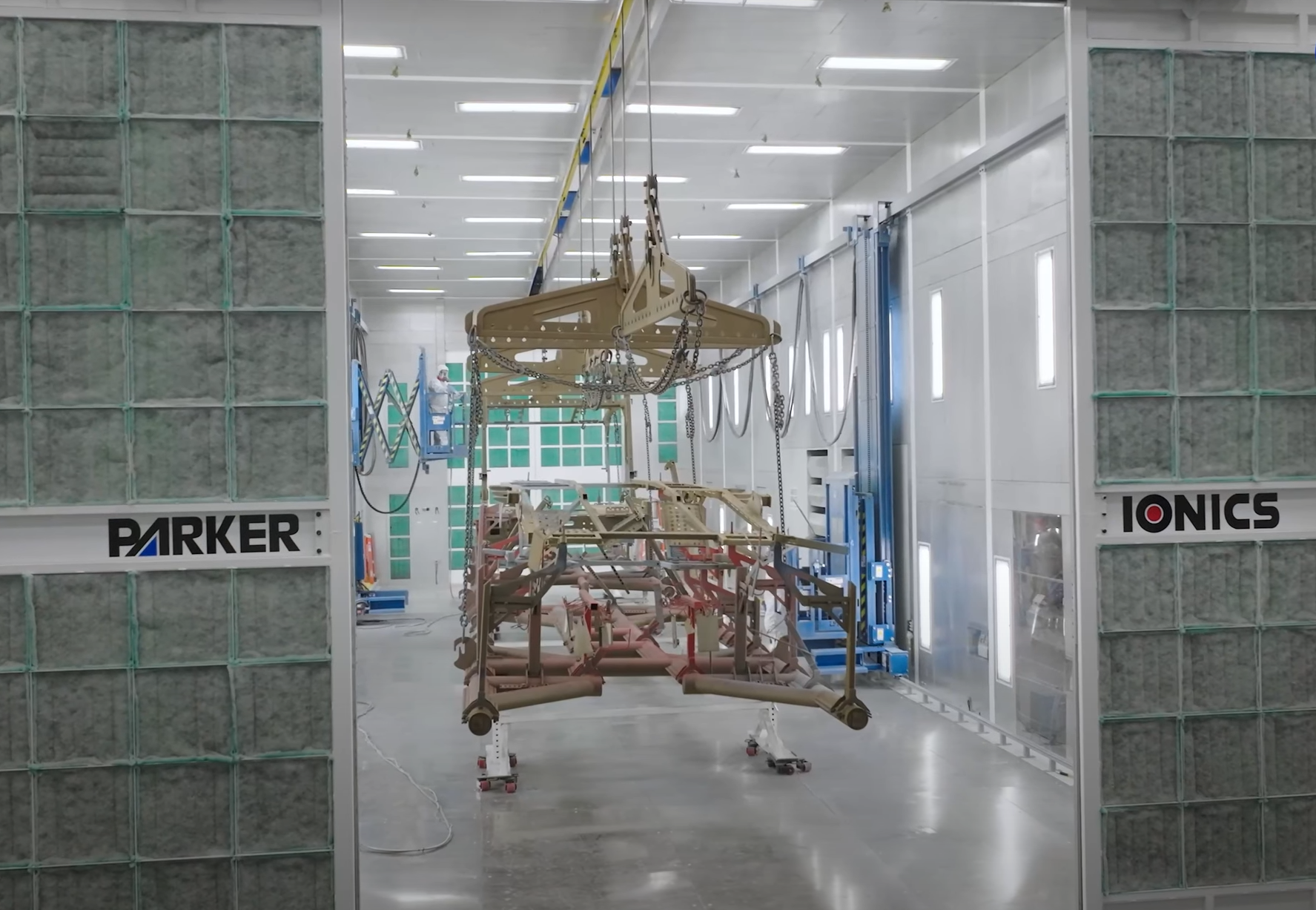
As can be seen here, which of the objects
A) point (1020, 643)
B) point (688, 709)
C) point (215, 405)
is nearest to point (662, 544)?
point (688, 709)

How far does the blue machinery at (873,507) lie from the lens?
10.7 m

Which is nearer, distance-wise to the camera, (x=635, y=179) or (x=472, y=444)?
(x=472, y=444)

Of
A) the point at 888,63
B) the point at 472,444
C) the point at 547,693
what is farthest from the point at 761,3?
the point at 547,693

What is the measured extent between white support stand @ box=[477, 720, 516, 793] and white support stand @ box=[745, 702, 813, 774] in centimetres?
186

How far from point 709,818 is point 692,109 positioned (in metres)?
5.82

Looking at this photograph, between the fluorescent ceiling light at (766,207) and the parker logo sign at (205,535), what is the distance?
9636 millimetres

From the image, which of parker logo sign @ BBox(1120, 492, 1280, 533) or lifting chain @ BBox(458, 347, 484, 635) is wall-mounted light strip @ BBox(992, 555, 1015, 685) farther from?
lifting chain @ BBox(458, 347, 484, 635)

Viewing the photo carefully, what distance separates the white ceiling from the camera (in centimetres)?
732

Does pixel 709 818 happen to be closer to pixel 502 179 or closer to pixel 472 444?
pixel 472 444

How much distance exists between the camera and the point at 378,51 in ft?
25.7

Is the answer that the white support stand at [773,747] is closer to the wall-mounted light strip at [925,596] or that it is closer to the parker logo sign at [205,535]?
the wall-mounted light strip at [925,596]

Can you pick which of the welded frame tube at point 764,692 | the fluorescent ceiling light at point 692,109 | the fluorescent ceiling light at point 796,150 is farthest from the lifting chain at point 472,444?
the fluorescent ceiling light at point 796,150

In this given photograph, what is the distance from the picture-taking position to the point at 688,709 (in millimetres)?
9852

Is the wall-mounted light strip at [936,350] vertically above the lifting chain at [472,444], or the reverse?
the wall-mounted light strip at [936,350]
